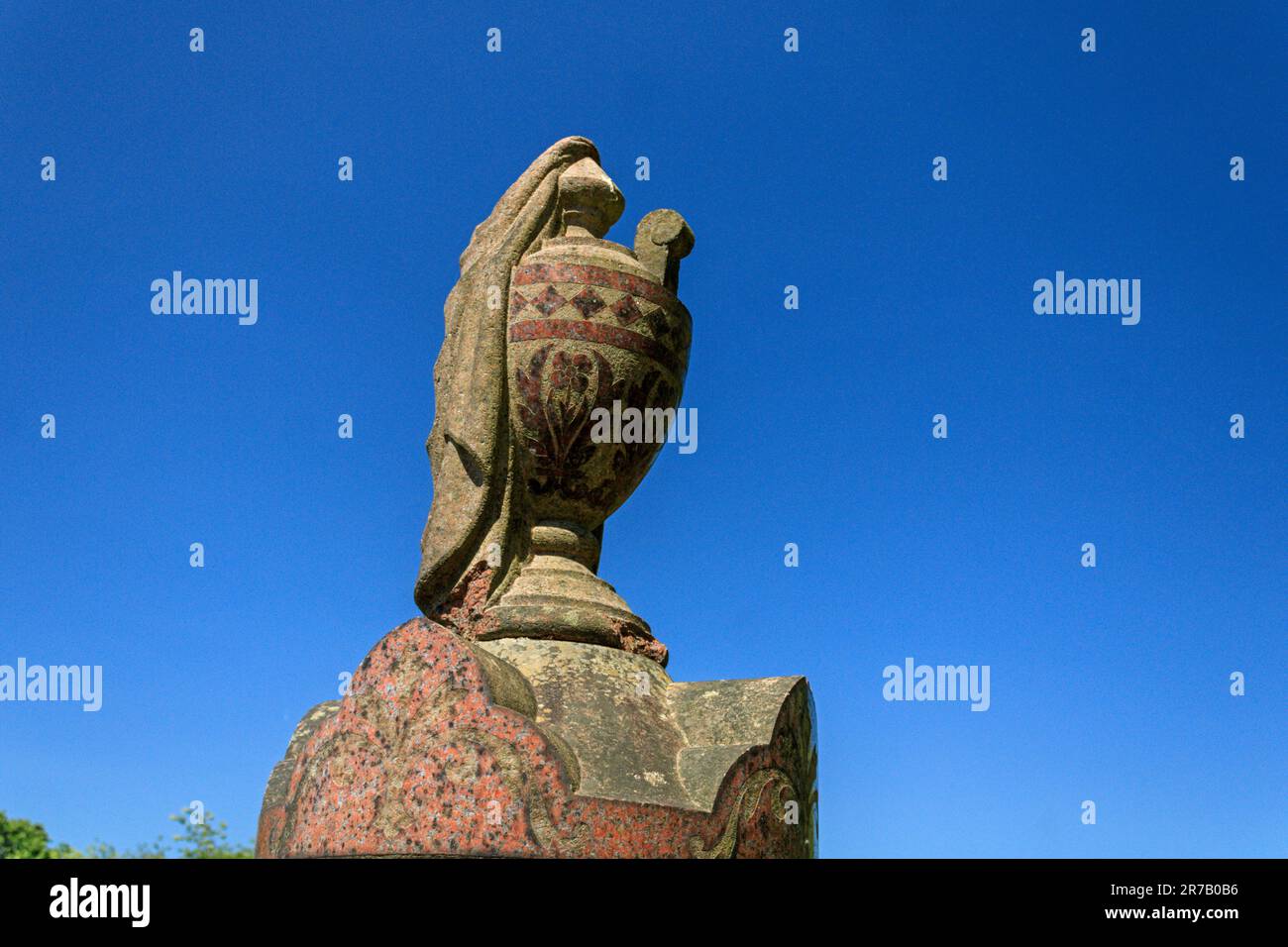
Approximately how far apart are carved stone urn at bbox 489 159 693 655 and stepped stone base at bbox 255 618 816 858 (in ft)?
0.70

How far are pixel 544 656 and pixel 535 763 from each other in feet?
2.36

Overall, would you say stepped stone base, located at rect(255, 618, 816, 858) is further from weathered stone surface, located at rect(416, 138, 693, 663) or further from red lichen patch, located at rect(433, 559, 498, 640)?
weathered stone surface, located at rect(416, 138, 693, 663)

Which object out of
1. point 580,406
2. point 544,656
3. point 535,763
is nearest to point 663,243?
point 580,406

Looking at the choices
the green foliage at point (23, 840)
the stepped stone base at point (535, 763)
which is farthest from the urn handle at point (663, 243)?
the green foliage at point (23, 840)

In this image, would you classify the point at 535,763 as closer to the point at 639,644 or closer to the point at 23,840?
the point at 639,644

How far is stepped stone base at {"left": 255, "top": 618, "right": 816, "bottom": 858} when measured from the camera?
4613mm

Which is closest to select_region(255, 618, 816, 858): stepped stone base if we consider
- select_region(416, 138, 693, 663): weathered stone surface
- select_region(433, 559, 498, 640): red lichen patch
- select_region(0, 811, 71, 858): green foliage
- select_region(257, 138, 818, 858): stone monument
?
select_region(257, 138, 818, 858): stone monument

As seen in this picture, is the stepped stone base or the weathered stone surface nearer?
the stepped stone base

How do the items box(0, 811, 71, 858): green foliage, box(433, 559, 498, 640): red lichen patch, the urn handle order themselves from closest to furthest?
box(433, 559, 498, 640): red lichen patch → the urn handle → box(0, 811, 71, 858): green foliage

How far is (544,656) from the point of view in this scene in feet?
17.5

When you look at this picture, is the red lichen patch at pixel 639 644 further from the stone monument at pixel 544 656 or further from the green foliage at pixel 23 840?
the green foliage at pixel 23 840
